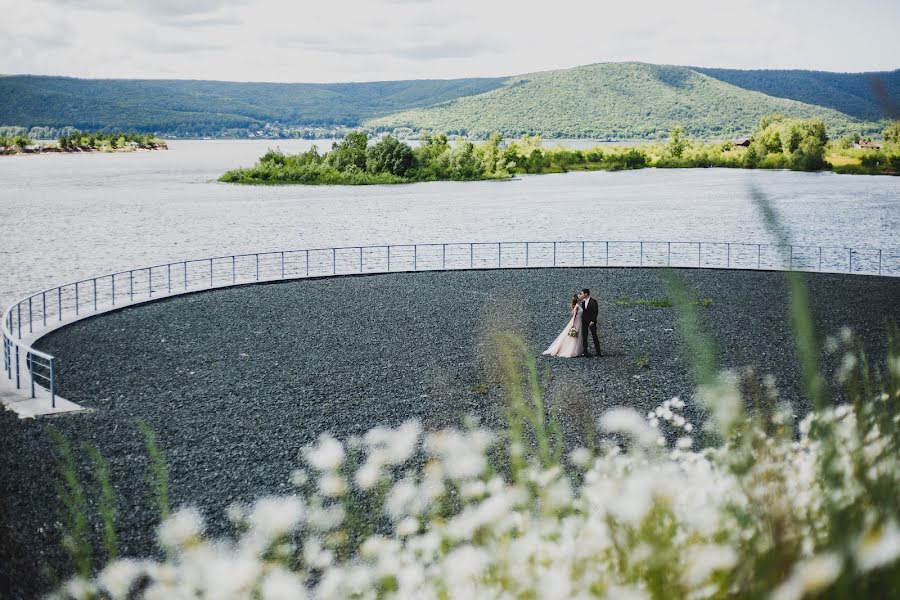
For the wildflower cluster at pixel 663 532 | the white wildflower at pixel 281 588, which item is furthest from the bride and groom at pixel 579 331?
the white wildflower at pixel 281 588

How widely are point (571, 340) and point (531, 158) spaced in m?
117

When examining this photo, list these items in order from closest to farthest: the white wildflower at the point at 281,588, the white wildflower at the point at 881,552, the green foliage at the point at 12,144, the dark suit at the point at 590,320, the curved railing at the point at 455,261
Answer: the white wildflower at the point at 881,552 → the white wildflower at the point at 281,588 → the dark suit at the point at 590,320 → the curved railing at the point at 455,261 → the green foliage at the point at 12,144

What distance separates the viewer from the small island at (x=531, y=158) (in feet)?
375

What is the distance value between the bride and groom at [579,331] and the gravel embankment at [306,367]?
348 millimetres

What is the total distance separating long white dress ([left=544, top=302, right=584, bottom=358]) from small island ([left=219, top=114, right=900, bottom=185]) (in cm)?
9428

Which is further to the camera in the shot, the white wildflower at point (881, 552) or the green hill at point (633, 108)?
the green hill at point (633, 108)

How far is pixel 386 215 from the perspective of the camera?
75312 mm

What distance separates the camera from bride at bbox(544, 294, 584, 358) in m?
17.4

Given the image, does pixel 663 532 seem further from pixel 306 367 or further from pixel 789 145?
pixel 789 145

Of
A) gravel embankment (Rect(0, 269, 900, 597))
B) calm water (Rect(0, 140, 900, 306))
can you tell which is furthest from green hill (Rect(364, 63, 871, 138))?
gravel embankment (Rect(0, 269, 900, 597))

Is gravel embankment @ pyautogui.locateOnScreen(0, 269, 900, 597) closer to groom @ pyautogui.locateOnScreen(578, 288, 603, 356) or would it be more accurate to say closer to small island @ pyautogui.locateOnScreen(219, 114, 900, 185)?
groom @ pyautogui.locateOnScreen(578, 288, 603, 356)

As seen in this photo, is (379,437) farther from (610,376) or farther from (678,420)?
(610,376)

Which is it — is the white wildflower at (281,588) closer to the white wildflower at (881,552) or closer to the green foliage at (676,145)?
the white wildflower at (881,552)

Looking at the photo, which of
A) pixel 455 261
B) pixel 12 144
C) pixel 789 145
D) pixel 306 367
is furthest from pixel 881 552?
pixel 12 144
